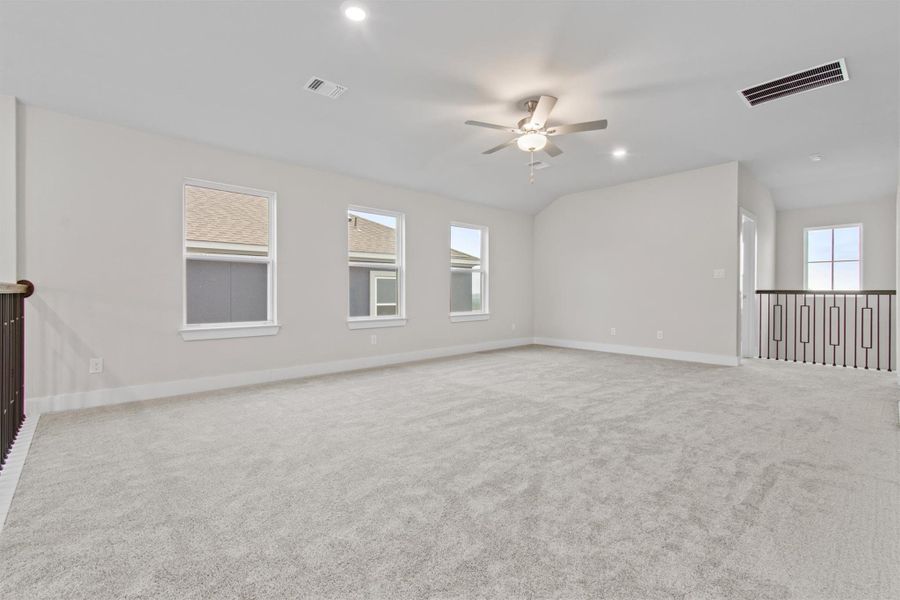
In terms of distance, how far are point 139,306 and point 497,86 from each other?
12.4 feet

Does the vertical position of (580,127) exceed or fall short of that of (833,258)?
it exceeds it

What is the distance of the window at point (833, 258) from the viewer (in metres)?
7.41

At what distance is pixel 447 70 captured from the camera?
3.30 m

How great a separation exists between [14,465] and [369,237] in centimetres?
410

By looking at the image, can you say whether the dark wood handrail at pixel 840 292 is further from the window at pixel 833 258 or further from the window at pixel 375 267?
the window at pixel 375 267

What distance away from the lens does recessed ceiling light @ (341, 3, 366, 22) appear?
2.56 m

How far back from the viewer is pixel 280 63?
10.3 feet

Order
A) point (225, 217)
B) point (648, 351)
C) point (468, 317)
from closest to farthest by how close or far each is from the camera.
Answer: point (225, 217) → point (648, 351) → point (468, 317)

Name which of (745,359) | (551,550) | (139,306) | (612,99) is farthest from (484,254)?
(551,550)

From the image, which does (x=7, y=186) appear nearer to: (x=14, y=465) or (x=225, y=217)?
(x=225, y=217)

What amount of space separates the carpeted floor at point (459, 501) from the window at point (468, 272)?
133 inches

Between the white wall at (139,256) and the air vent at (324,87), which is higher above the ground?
the air vent at (324,87)

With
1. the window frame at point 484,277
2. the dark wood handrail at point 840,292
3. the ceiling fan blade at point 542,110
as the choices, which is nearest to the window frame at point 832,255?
the dark wood handrail at point 840,292

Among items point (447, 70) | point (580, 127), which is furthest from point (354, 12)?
point (580, 127)
